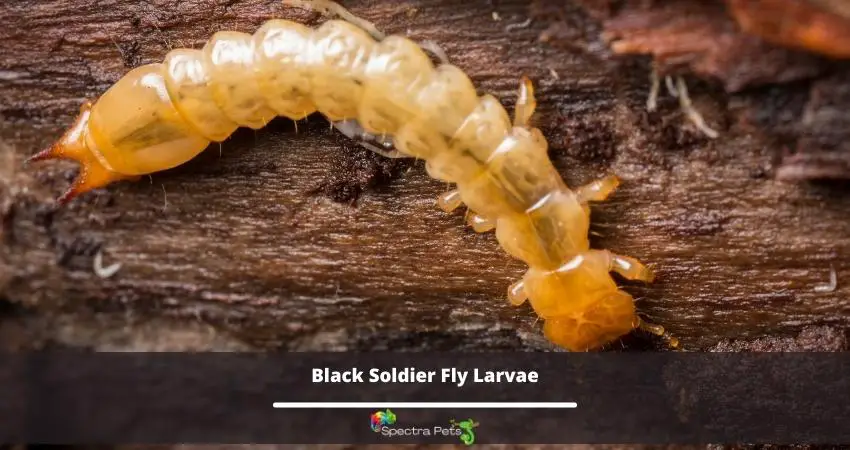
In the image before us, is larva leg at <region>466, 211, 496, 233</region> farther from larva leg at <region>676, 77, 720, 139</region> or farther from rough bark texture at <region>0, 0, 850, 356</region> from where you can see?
larva leg at <region>676, 77, 720, 139</region>

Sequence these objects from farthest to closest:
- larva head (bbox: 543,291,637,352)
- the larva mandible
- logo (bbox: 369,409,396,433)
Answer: logo (bbox: 369,409,396,433), larva head (bbox: 543,291,637,352), the larva mandible

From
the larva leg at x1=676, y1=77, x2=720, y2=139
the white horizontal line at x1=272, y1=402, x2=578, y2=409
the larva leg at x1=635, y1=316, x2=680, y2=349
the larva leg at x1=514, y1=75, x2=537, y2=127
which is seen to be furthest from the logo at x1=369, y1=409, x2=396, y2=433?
the larva leg at x1=676, y1=77, x2=720, y2=139

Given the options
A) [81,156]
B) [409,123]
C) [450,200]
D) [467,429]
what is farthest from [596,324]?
[81,156]

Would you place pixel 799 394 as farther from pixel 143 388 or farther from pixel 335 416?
pixel 143 388

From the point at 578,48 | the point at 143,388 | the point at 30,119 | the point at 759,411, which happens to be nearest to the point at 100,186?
the point at 30,119

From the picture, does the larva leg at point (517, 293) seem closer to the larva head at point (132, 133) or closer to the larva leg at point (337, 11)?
the larva leg at point (337, 11)

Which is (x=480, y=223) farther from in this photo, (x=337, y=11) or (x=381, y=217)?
(x=337, y=11)

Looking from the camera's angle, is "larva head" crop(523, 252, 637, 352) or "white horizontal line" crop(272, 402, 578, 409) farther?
"white horizontal line" crop(272, 402, 578, 409)
